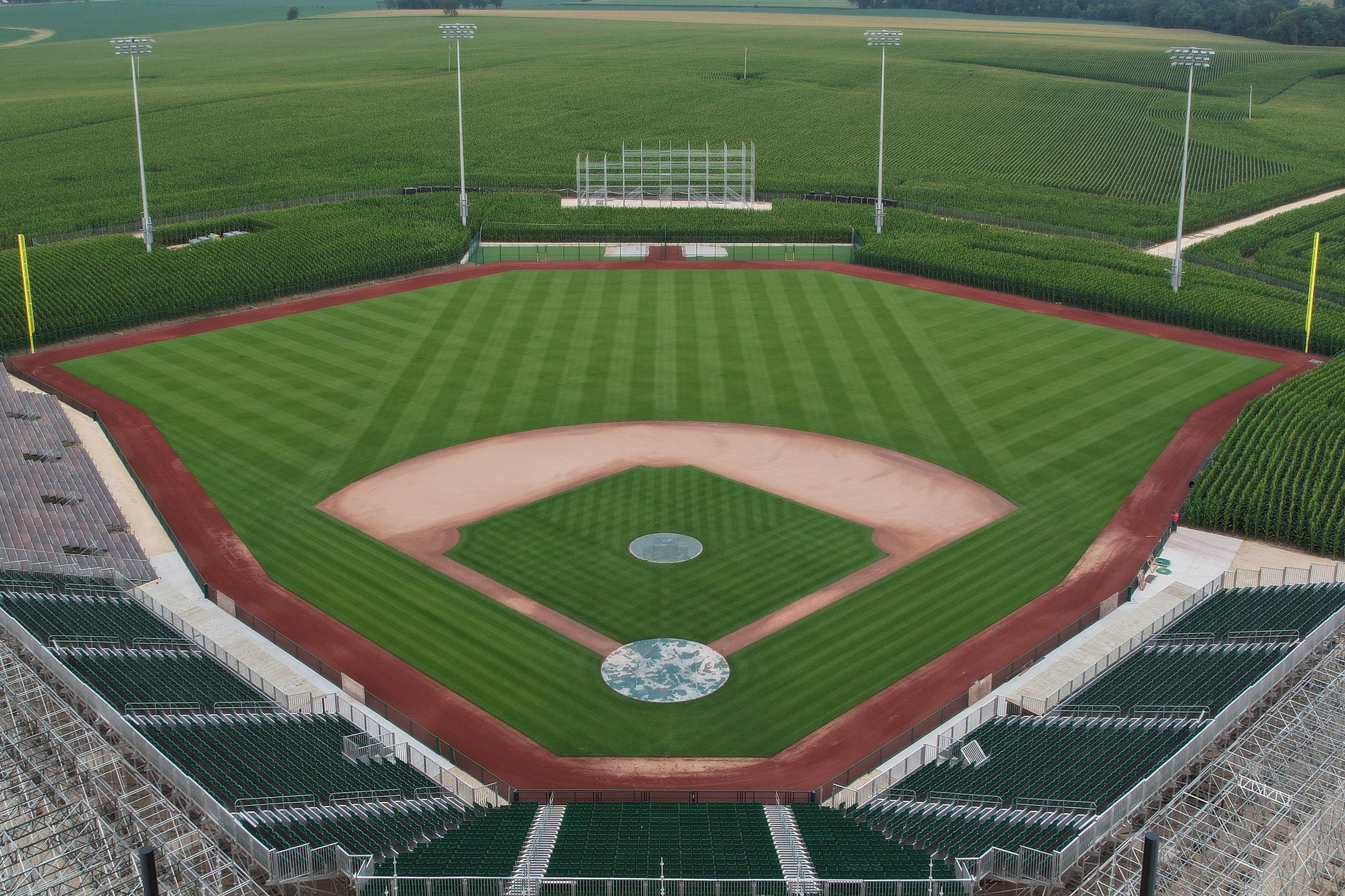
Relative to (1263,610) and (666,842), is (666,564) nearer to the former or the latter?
(666,842)

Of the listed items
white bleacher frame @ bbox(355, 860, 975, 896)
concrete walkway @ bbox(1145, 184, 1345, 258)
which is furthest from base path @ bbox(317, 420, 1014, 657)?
concrete walkway @ bbox(1145, 184, 1345, 258)

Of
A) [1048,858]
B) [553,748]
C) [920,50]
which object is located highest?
[920,50]

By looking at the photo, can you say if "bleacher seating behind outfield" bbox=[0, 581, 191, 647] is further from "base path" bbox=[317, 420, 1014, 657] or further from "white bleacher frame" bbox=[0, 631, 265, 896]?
"base path" bbox=[317, 420, 1014, 657]

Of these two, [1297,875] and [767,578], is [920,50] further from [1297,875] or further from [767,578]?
[1297,875]

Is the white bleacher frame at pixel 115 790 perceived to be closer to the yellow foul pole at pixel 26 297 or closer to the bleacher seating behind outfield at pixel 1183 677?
the bleacher seating behind outfield at pixel 1183 677

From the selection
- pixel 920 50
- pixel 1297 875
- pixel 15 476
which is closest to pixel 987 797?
pixel 1297 875

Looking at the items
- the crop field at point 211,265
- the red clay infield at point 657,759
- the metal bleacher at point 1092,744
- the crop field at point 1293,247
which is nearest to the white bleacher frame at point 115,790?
the red clay infield at point 657,759

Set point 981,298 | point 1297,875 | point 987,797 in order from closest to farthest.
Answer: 1. point 1297,875
2. point 987,797
3. point 981,298

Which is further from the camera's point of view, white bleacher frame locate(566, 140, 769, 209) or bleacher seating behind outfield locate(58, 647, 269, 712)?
white bleacher frame locate(566, 140, 769, 209)
